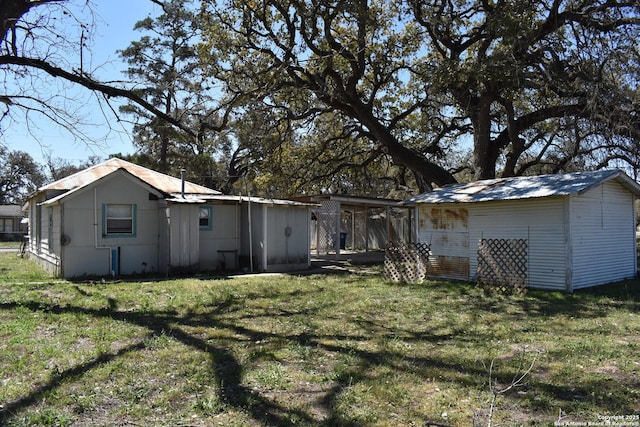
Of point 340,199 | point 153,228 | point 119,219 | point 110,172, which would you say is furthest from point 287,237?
point 110,172

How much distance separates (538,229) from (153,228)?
1116cm

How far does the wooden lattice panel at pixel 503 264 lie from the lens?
38.0 feet

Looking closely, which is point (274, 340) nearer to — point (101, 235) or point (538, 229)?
point (538, 229)

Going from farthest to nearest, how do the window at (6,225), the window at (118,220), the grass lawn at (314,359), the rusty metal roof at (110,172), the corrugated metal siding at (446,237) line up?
the window at (6,225) → the rusty metal roof at (110,172) → the window at (118,220) → the corrugated metal siding at (446,237) → the grass lawn at (314,359)

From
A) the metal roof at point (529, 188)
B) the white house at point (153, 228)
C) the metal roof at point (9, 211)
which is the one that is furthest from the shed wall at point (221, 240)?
the metal roof at point (9, 211)

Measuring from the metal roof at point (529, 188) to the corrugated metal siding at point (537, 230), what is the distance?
30 centimetres

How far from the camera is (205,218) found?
1625 cm

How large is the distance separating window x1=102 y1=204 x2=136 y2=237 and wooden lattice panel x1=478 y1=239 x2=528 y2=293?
10.2 metres

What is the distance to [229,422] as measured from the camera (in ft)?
13.9

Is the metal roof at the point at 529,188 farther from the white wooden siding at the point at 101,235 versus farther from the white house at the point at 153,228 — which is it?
the white wooden siding at the point at 101,235

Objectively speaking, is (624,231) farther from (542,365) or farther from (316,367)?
(316,367)

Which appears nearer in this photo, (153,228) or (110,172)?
(110,172)

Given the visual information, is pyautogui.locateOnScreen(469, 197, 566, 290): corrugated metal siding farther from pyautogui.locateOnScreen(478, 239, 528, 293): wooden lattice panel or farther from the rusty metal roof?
the rusty metal roof

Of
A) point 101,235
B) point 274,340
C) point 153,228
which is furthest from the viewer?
point 153,228
